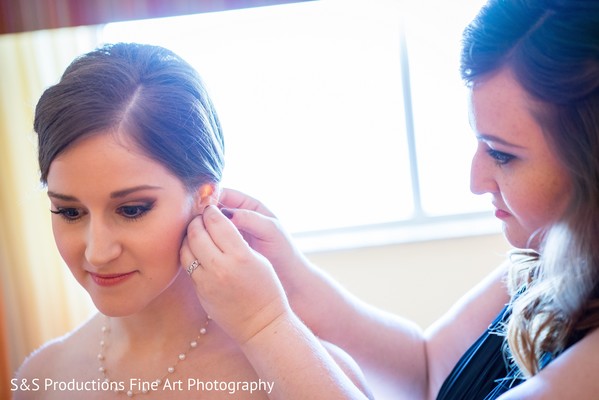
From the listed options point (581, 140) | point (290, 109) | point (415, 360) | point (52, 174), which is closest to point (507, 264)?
point (415, 360)

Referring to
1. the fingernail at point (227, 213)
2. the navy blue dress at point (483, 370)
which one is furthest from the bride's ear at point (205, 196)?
the navy blue dress at point (483, 370)

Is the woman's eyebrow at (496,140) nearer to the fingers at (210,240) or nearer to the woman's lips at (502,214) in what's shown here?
the woman's lips at (502,214)

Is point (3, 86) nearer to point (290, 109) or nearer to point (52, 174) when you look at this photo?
point (290, 109)

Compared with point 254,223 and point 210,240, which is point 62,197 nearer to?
point 210,240

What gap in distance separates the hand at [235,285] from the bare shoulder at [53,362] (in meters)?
0.37

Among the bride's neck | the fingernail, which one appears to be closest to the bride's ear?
the fingernail

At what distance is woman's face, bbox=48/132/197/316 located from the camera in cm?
106

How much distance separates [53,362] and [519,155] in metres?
0.93

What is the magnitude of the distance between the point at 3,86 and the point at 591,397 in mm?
2237

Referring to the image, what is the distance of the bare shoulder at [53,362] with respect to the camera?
4.23 feet

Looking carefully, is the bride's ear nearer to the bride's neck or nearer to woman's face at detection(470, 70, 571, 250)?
the bride's neck

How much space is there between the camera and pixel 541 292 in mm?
1050

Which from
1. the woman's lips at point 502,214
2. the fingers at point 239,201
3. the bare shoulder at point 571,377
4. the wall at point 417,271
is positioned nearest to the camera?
the bare shoulder at point 571,377

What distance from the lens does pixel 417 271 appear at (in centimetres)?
279
